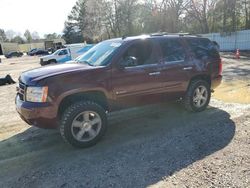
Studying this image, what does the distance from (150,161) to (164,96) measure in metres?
1.99

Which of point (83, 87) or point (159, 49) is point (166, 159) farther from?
point (159, 49)

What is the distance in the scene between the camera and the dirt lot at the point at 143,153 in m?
3.88

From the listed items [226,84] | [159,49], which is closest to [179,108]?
[159,49]

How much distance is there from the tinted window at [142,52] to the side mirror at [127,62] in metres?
0.11

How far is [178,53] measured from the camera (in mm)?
6145

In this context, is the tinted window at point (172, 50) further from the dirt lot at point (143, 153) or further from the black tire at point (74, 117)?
the black tire at point (74, 117)

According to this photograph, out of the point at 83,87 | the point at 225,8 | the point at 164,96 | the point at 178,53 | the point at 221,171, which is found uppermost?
the point at 225,8

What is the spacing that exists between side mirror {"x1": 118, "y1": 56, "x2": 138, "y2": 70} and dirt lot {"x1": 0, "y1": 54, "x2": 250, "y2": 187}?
136cm

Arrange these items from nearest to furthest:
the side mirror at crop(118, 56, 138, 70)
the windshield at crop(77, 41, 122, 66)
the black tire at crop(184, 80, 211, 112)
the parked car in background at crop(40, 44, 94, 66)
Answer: the side mirror at crop(118, 56, 138, 70)
the windshield at crop(77, 41, 122, 66)
the black tire at crop(184, 80, 211, 112)
the parked car in background at crop(40, 44, 94, 66)

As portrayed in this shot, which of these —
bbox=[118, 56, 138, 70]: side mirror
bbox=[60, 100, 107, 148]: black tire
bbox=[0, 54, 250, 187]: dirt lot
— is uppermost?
bbox=[118, 56, 138, 70]: side mirror

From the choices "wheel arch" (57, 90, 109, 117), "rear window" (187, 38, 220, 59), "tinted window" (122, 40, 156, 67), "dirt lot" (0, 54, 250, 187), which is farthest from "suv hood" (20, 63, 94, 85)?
"rear window" (187, 38, 220, 59)

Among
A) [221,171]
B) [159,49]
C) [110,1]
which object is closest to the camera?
[221,171]

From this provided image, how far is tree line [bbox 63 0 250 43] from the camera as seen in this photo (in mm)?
30922

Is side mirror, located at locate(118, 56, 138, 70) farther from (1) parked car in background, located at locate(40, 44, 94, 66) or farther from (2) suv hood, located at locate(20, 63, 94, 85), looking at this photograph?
(1) parked car in background, located at locate(40, 44, 94, 66)
